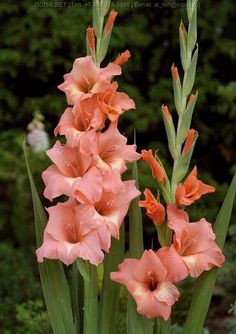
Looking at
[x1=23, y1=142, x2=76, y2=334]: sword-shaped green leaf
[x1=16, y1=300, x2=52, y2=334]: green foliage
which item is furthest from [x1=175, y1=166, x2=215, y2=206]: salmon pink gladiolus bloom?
[x1=16, y1=300, x2=52, y2=334]: green foliage

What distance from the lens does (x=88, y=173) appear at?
2.28 meters

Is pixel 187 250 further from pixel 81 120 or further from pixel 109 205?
pixel 81 120

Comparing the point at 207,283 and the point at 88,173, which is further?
the point at 207,283

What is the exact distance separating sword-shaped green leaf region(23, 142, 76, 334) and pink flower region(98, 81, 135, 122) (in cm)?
30

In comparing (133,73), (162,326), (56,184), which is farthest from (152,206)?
(133,73)

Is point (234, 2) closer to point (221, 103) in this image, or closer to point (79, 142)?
point (221, 103)

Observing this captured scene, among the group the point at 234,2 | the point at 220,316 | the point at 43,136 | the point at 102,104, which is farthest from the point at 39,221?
the point at 234,2

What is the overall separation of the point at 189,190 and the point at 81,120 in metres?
0.38

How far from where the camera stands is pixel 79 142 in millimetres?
2318

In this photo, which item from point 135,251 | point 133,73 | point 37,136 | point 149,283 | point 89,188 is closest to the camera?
point 89,188

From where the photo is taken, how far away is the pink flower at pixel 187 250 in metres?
2.30

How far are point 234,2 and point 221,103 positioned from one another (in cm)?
74

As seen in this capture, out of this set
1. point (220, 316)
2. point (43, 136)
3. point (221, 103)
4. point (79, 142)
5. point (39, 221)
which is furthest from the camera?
point (221, 103)

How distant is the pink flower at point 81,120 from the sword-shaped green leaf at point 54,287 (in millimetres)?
185
